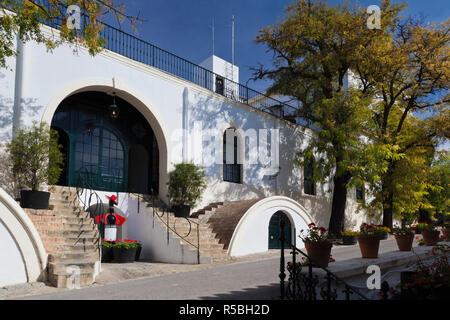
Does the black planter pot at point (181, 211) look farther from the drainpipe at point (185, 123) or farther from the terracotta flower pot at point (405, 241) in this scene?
the terracotta flower pot at point (405, 241)

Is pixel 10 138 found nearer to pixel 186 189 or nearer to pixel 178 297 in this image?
pixel 186 189

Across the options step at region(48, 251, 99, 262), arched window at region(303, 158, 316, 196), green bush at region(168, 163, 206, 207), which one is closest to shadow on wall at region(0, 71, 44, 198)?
step at region(48, 251, 99, 262)

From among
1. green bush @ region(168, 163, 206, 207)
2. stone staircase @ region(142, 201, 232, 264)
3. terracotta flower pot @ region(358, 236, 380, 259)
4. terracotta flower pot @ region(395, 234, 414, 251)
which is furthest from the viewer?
green bush @ region(168, 163, 206, 207)

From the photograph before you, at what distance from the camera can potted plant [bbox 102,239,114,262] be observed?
1186cm

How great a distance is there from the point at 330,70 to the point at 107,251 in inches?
537

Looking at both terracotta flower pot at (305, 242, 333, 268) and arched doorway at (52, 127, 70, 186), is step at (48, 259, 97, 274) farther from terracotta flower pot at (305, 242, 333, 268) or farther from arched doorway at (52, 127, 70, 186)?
arched doorway at (52, 127, 70, 186)

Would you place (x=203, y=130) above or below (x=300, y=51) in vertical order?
below

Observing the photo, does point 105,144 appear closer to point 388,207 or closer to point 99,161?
point 99,161

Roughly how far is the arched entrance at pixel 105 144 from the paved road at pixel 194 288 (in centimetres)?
573

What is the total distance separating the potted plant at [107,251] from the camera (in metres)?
11.9

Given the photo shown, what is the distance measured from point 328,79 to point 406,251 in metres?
10.9

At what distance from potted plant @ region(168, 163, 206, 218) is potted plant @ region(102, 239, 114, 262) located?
3418 millimetres

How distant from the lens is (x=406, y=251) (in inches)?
447
